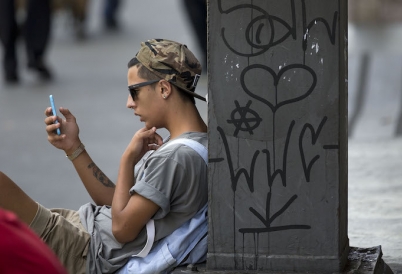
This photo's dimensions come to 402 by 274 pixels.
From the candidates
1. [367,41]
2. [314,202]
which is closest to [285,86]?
[314,202]

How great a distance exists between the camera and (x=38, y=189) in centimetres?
684

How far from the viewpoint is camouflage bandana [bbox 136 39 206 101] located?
149 inches

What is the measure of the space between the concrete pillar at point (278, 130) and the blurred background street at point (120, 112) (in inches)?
38.0

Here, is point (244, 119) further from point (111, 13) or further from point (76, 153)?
point (111, 13)

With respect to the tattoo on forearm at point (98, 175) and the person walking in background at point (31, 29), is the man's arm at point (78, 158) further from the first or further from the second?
the person walking in background at point (31, 29)

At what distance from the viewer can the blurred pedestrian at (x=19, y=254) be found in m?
1.90

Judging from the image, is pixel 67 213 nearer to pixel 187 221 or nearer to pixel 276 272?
pixel 187 221

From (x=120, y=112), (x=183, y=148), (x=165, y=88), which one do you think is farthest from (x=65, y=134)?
(x=120, y=112)

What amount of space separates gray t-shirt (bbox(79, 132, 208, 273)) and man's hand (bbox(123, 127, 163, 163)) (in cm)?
5

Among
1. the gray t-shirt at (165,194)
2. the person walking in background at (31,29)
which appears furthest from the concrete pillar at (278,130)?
the person walking in background at (31,29)

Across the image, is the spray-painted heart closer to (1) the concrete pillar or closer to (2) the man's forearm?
(1) the concrete pillar

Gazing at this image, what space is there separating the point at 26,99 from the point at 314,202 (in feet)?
22.5

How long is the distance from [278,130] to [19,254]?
67.5 inches

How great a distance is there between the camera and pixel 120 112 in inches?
364
